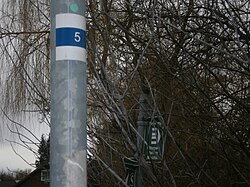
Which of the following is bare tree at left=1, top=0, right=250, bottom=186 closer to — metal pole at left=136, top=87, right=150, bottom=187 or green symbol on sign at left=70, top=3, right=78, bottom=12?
metal pole at left=136, top=87, right=150, bottom=187

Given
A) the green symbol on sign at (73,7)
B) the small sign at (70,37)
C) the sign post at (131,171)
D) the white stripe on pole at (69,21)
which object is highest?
the green symbol on sign at (73,7)

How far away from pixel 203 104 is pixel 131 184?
39.5 inches

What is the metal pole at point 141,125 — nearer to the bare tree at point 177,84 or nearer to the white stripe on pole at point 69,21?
the bare tree at point 177,84

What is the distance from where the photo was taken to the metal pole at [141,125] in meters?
5.16

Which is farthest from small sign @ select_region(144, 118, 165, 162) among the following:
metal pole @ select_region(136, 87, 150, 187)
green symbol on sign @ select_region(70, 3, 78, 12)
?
green symbol on sign @ select_region(70, 3, 78, 12)

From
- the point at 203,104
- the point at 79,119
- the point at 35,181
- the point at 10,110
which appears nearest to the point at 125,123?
the point at 203,104

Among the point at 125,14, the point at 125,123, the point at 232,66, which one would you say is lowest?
the point at 125,123

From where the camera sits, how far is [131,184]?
5.18m

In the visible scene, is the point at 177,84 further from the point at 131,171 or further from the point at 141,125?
the point at 131,171

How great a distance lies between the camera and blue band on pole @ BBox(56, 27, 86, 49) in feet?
9.18

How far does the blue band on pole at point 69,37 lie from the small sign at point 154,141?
2.29 meters

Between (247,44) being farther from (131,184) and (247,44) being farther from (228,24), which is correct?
(131,184)

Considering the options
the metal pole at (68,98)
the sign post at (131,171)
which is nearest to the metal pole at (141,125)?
the sign post at (131,171)

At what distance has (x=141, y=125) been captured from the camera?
546 centimetres
